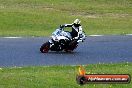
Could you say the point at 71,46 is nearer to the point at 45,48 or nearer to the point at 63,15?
the point at 45,48

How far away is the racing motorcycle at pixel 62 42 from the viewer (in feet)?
48.8

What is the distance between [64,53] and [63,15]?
14.7 metres

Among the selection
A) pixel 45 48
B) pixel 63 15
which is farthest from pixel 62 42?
pixel 63 15

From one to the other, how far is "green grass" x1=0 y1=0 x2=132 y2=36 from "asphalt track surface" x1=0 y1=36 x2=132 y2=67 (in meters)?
4.68

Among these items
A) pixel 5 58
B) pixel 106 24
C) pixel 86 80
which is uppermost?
pixel 86 80

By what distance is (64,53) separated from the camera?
595 inches

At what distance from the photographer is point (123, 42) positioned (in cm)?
1864

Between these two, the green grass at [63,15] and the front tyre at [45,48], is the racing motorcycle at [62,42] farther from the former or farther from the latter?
the green grass at [63,15]

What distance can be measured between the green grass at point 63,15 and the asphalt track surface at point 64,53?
4684 millimetres

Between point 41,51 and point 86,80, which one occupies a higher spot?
point 86,80

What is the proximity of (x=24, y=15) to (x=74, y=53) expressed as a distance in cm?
1347

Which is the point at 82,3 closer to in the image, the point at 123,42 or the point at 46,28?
the point at 46,28

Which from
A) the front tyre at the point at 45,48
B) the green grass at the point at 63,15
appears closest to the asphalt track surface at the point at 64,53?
the front tyre at the point at 45,48

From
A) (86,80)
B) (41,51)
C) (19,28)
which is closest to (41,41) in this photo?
(41,51)
